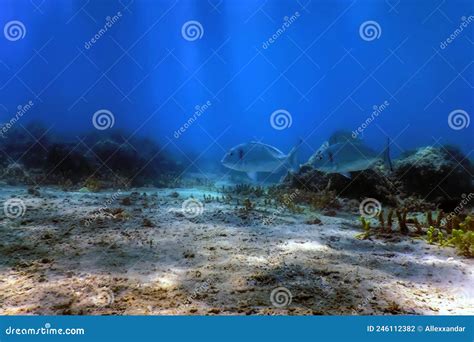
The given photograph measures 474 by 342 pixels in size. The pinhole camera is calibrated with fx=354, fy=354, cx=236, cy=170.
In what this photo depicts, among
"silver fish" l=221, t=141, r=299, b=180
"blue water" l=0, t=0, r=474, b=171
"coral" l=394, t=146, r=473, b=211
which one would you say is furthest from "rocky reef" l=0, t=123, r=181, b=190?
"coral" l=394, t=146, r=473, b=211

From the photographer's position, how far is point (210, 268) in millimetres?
4449

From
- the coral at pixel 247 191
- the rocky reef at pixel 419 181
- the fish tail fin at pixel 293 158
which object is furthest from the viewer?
the coral at pixel 247 191

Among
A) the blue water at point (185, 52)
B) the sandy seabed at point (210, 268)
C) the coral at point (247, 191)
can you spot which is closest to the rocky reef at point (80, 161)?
the blue water at point (185, 52)

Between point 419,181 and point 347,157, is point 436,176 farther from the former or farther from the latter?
point 347,157

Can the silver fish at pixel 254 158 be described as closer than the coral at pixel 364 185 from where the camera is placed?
Yes

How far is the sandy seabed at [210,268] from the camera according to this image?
3.67 metres

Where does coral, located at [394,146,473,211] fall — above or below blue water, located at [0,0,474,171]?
below

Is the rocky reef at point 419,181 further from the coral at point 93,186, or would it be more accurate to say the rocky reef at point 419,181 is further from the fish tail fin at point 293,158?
the coral at point 93,186

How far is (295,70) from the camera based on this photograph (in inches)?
2270

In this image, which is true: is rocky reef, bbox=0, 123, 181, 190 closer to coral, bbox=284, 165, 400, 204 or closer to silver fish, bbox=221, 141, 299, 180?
silver fish, bbox=221, 141, 299, 180

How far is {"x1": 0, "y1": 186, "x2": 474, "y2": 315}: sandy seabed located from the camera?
12.0 ft

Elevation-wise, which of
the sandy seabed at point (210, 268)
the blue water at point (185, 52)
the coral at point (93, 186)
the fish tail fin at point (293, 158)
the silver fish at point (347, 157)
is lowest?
the sandy seabed at point (210, 268)

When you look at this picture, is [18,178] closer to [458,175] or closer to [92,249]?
[92,249]

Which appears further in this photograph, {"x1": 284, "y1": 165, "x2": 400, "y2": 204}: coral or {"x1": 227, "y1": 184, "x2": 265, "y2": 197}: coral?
{"x1": 227, "y1": 184, "x2": 265, "y2": 197}: coral
